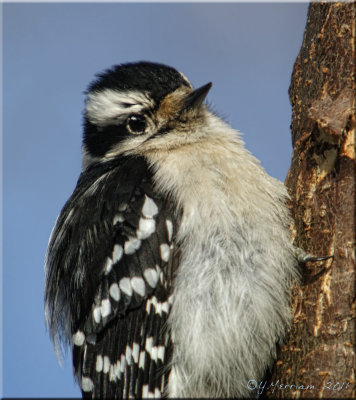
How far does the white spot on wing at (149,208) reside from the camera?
3.09 meters

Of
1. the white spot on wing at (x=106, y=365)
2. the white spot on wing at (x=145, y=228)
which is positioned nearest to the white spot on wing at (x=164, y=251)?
the white spot on wing at (x=145, y=228)

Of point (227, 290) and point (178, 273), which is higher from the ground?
point (178, 273)

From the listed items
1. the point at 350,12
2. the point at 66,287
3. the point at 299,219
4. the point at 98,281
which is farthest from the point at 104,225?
the point at 350,12

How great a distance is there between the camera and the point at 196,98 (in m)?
3.66

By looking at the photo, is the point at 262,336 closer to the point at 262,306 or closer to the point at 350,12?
the point at 262,306

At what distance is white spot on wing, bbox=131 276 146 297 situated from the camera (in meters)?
2.97

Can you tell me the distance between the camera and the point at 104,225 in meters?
3.20

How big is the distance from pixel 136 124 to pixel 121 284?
130 centimetres

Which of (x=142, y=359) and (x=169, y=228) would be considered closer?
(x=142, y=359)

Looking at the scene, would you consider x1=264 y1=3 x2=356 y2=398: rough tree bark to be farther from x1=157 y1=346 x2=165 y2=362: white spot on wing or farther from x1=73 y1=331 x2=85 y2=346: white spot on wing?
x1=73 y1=331 x2=85 y2=346: white spot on wing

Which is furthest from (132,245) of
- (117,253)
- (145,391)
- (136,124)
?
(136,124)

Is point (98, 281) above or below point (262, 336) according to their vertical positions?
above

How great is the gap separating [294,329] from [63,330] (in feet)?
5.55

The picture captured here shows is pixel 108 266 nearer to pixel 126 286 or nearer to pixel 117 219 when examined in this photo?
pixel 126 286
